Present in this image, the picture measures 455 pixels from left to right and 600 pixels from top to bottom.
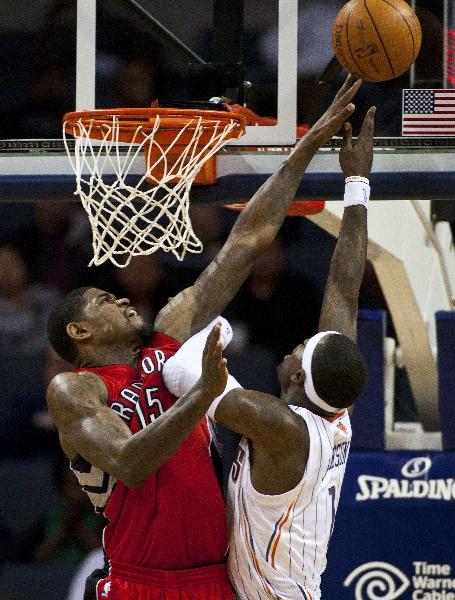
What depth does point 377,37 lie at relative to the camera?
370 centimetres

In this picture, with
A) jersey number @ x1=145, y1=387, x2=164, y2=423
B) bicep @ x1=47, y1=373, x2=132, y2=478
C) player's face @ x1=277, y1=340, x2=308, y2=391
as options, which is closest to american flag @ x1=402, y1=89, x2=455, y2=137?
player's face @ x1=277, y1=340, x2=308, y2=391

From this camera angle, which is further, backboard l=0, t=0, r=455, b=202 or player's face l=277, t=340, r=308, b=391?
backboard l=0, t=0, r=455, b=202

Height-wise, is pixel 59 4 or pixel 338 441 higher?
pixel 59 4

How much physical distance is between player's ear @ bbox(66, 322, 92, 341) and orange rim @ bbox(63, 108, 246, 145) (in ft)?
2.77

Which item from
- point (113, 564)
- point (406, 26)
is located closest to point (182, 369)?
point (113, 564)

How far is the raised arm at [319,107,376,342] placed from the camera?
374 cm

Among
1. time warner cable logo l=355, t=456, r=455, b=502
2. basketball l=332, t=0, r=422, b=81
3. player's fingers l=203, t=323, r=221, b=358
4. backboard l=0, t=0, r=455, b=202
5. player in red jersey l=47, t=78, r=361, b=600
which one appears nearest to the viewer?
player's fingers l=203, t=323, r=221, b=358

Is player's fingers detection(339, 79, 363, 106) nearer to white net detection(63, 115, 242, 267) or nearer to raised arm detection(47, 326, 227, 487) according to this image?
white net detection(63, 115, 242, 267)

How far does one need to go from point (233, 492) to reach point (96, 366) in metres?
0.61

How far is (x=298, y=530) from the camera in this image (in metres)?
3.34

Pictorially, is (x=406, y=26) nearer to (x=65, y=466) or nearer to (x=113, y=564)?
(x=113, y=564)

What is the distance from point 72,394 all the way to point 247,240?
3.11ft

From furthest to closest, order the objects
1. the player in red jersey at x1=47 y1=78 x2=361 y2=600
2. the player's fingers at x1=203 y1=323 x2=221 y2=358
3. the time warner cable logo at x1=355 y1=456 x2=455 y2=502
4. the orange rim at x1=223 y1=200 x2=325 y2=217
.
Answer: the time warner cable logo at x1=355 y1=456 x2=455 y2=502
the orange rim at x1=223 y1=200 x2=325 y2=217
the player in red jersey at x1=47 y1=78 x2=361 y2=600
the player's fingers at x1=203 y1=323 x2=221 y2=358

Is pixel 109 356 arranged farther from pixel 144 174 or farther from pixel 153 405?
pixel 144 174
